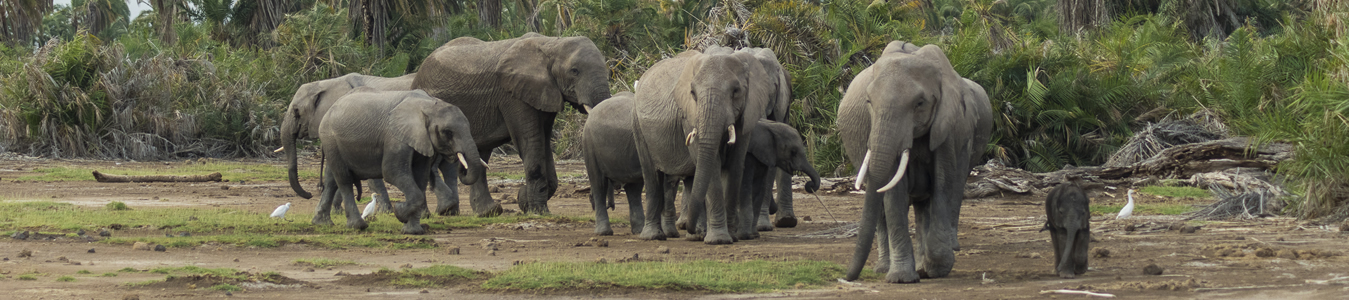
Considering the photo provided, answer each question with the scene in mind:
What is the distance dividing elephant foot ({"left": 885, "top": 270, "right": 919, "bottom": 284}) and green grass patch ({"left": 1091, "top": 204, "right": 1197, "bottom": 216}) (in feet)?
19.7

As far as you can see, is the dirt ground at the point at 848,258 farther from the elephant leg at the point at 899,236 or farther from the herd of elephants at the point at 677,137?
the herd of elephants at the point at 677,137

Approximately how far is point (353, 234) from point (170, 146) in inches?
637

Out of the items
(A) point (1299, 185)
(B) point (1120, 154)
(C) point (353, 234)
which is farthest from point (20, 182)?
(A) point (1299, 185)

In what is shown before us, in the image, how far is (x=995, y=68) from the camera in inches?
737

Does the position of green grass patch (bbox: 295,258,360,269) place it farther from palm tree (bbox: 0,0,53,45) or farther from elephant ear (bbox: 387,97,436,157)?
palm tree (bbox: 0,0,53,45)

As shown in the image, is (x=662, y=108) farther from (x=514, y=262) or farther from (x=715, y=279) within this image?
(x=715, y=279)

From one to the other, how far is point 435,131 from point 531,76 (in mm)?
2957

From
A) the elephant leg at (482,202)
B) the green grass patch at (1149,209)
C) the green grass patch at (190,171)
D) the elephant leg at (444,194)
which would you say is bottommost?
the green grass patch at (190,171)

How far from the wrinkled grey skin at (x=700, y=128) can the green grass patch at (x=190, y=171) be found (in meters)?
11.6

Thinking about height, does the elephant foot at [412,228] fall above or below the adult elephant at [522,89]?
below

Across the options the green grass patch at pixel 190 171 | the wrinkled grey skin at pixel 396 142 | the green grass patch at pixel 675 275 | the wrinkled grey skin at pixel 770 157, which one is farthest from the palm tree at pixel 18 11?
the green grass patch at pixel 675 275

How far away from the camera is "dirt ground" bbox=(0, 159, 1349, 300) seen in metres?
7.33

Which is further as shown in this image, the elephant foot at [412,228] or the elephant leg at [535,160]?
the elephant leg at [535,160]

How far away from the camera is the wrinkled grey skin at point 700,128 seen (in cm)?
991
